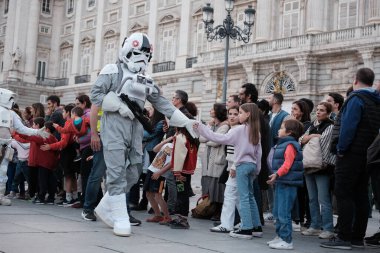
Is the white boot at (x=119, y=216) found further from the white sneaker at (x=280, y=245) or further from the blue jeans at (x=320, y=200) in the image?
the blue jeans at (x=320, y=200)

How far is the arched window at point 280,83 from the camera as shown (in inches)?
967

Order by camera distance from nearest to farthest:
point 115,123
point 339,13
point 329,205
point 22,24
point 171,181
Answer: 1. point 115,123
2. point 329,205
3. point 171,181
4. point 339,13
5. point 22,24

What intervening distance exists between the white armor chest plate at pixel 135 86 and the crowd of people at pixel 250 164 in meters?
0.27

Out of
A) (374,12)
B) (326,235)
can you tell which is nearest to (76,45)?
(374,12)

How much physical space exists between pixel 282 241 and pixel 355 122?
1400 millimetres

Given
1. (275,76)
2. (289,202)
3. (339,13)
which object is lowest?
(289,202)

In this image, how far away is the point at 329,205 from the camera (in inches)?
250

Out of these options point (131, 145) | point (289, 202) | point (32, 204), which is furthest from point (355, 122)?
point (32, 204)

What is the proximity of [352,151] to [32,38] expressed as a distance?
1556 inches

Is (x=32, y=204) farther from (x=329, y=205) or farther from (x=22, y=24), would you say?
(x=22, y=24)

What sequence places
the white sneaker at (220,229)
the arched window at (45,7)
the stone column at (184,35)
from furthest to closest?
the arched window at (45,7) < the stone column at (184,35) < the white sneaker at (220,229)

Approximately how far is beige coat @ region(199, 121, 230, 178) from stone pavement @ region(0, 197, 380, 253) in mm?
803

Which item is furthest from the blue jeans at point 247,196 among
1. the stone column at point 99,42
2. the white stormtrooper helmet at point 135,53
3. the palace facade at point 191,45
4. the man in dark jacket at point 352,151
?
the stone column at point 99,42

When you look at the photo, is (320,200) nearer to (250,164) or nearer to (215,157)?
(250,164)
